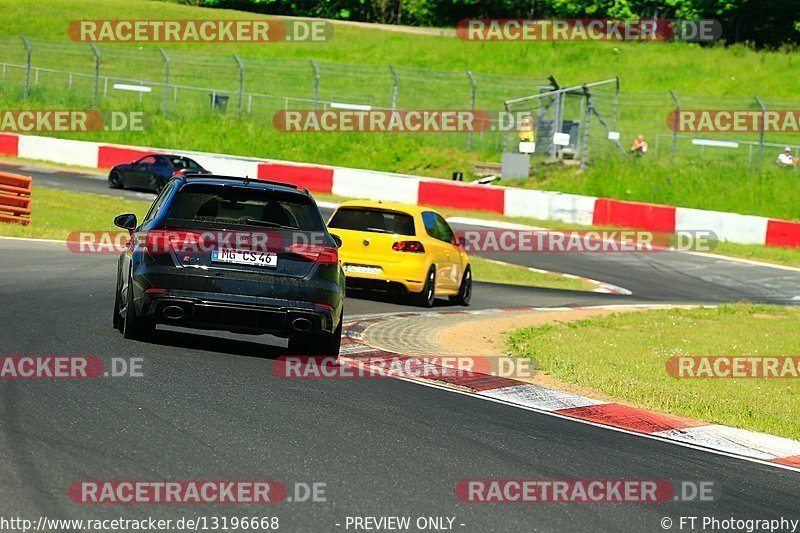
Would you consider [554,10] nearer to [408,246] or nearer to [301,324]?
[408,246]

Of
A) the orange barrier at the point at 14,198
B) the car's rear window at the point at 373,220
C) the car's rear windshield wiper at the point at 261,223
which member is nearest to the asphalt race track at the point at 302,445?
the car's rear windshield wiper at the point at 261,223

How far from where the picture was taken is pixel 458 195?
3316 centimetres

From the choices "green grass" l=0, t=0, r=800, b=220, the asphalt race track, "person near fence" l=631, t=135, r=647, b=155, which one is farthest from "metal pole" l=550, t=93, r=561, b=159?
the asphalt race track

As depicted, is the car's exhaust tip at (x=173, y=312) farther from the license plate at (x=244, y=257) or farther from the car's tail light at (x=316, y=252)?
the car's tail light at (x=316, y=252)

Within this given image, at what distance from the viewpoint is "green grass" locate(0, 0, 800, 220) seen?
34938 mm

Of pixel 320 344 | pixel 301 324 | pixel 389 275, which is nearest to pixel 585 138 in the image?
pixel 389 275

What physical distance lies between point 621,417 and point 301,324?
102 inches

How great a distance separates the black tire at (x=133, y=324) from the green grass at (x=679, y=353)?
3655 millimetres

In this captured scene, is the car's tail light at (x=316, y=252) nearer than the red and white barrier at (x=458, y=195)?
Yes

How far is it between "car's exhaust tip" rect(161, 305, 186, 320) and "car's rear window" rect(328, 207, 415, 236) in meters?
7.73

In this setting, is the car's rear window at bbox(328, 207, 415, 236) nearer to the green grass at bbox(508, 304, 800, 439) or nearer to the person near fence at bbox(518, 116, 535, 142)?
the green grass at bbox(508, 304, 800, 439)

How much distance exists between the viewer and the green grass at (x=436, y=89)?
34.9 m

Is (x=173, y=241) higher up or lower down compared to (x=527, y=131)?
lower down

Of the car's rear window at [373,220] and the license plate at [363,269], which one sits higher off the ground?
the car's rear window at [373,220]
